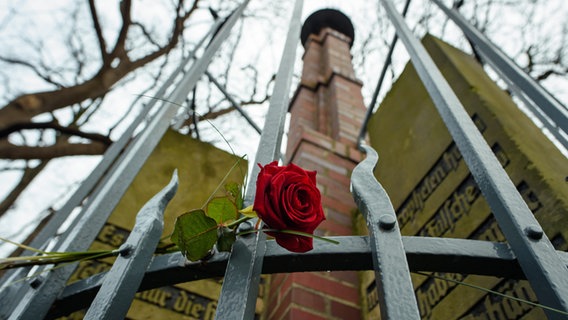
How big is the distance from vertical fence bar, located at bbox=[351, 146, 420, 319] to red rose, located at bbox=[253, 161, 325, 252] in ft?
0.35

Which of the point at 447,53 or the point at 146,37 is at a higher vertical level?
the point at 146,37

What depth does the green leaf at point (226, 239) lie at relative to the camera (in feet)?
1.81

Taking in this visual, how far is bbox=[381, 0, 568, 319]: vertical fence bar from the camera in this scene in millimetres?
517

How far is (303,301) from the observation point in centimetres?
154

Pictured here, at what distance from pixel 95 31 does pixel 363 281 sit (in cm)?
437

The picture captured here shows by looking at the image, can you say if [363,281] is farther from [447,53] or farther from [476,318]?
[447,53]

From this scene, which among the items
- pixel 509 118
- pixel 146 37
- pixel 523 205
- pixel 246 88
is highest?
pixel 246 88

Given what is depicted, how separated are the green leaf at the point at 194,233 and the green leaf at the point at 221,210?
0.03 m

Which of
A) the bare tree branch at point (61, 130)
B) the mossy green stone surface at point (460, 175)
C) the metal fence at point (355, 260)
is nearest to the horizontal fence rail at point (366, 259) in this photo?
the metal fence at point (355, 260)

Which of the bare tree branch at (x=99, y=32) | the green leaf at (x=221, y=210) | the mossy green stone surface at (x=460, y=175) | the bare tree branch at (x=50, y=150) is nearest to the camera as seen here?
the green leaf at (x=221, y=210)

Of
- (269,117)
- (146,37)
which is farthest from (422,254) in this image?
(146,37)

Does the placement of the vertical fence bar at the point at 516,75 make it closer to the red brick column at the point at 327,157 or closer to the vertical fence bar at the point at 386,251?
the vertical fence bar at the point at 386,251

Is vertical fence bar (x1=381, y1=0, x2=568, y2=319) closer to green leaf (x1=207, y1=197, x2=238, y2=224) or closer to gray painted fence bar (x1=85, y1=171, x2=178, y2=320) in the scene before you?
green leaf (x1=207, y1=197, x2=238, y2=224)

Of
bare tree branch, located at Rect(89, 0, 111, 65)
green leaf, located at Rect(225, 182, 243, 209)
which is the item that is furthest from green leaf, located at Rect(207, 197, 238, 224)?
bare tree branch, located at Rect(89, 0, 111, 65)
